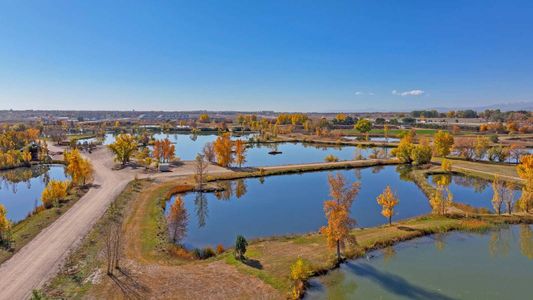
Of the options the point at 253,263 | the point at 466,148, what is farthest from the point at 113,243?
the point at 466,148

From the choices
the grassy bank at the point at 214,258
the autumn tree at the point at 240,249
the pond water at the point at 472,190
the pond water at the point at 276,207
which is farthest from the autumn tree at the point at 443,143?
the autumn tree at the point at 240,249

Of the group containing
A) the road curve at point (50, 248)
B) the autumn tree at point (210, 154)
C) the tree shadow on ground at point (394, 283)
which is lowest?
the tree shadow on ground at point (394, 283)

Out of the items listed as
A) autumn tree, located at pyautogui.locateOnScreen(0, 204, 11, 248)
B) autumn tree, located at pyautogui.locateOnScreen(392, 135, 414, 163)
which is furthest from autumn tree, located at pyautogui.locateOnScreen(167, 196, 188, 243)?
autumn tree, located at pyautogui.locateOnScreen(392, 135, 414, 163)

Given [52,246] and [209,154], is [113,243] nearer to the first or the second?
[52,246]

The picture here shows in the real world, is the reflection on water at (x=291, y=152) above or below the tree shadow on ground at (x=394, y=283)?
above

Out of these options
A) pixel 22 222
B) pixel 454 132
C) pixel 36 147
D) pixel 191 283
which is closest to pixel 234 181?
pixel 22 222

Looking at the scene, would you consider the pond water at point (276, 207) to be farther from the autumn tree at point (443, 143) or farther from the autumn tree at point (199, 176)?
the autumn tree at point (443, 143)
